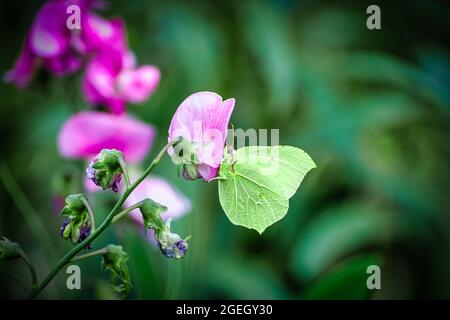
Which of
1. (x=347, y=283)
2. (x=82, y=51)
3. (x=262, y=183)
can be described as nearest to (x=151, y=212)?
(x=262, y=183)

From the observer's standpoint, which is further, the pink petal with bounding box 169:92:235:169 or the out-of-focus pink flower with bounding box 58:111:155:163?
the out-of-focus pink flower with bounding box 58:111:155:163

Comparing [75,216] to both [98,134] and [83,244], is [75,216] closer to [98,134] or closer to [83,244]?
[83,244]

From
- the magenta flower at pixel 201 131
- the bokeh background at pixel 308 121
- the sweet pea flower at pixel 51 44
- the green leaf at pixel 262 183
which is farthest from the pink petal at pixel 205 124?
the bokeh background at pixel 308 121

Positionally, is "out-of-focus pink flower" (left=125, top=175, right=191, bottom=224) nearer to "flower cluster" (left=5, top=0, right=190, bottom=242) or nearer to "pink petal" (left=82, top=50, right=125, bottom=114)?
"flower cluster" (left=5, top=0, right=190, bottom=242)

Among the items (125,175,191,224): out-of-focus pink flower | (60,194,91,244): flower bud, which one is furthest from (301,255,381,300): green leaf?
(60,194,91,244): flower bud

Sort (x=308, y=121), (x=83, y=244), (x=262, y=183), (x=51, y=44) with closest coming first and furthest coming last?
(x=83, y=244), (x=262, y=183), (x=51, y=44), (x=308, y=121)
